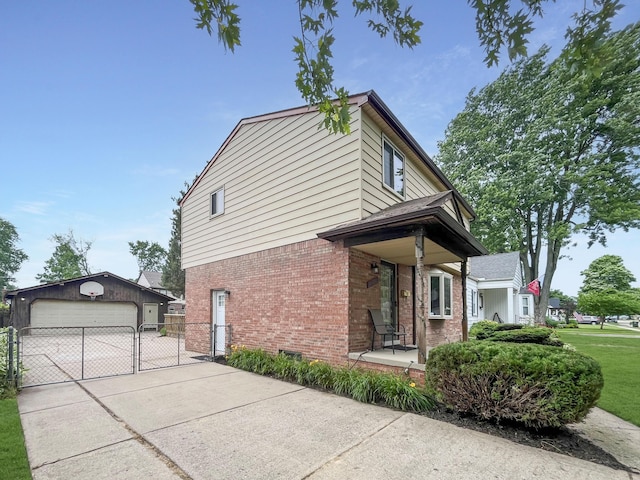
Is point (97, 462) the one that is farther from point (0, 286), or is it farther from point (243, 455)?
point (0, 286)

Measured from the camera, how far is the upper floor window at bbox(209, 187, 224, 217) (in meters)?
11.1

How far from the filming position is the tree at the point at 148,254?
4981 centimetres

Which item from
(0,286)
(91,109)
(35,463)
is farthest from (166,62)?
(0,286)

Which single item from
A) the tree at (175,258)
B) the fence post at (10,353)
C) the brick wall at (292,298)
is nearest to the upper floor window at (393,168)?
the brick wall at (292,298)

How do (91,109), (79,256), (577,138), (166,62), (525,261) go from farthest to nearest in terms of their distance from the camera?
(79,256) < (525,261) < (577,138) < (91,109) < (166,62)

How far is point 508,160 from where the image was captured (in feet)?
72.2

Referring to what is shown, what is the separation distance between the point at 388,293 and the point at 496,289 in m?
16.3

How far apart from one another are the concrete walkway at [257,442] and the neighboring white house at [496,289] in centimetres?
1510

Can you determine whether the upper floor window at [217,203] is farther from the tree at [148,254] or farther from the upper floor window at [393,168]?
the tree at [148,254]

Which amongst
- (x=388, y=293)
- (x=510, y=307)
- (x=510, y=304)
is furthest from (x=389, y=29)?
(x=510, y=307)

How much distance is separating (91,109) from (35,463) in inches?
459

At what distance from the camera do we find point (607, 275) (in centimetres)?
4634

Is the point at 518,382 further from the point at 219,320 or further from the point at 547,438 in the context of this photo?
the point at 219,320

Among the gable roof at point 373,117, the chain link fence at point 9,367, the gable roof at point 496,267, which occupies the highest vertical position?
the gable roof at point 373,117
